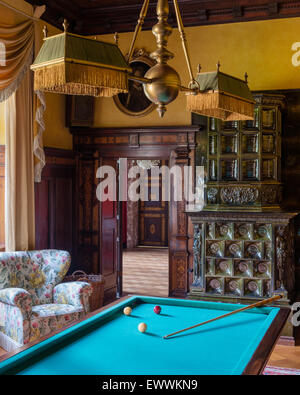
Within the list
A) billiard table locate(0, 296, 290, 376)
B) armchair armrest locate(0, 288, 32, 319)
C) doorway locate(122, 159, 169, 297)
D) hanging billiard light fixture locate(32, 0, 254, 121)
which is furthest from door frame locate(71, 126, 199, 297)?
doorway locate(122, 159, 169, 297)

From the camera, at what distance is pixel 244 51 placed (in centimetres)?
629

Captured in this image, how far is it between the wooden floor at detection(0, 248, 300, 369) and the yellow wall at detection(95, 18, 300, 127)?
9.47ft

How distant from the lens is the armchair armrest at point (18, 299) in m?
4.55

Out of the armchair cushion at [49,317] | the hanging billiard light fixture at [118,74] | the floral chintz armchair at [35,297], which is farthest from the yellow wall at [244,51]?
the hanging billiard light fixture at [118,74]

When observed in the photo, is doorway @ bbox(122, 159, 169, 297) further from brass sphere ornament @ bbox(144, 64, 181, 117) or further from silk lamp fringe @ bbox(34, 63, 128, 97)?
silk lamp fringe @ bbox(34, 63, 128, 97)

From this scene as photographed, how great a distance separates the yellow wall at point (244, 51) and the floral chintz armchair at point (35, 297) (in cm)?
260

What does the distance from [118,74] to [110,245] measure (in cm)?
497

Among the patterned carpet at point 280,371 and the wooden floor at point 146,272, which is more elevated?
the wooden floor at point 146,272

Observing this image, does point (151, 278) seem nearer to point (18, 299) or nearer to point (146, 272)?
point (146, 272)

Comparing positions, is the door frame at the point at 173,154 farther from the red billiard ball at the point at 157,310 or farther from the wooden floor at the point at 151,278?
the red billiard ball at the point at 157,310

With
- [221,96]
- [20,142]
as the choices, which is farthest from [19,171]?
[221,96]

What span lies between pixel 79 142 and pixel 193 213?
2.23m
